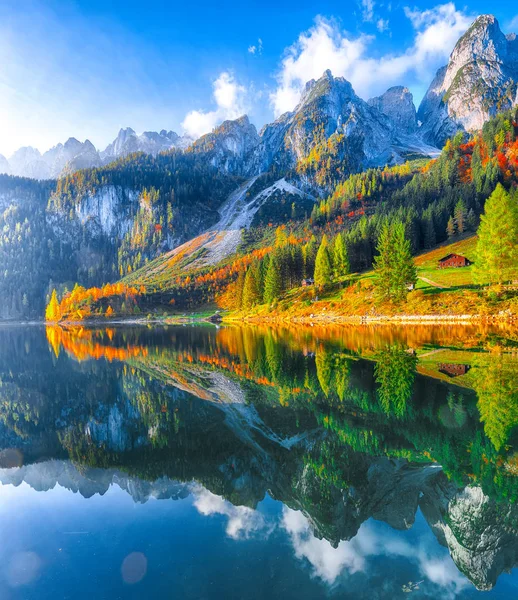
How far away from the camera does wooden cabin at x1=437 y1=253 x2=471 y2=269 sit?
99.4 m

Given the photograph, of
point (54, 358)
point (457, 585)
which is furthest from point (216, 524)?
point (54, 358)

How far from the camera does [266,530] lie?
29.5 feet

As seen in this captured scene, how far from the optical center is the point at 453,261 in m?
101

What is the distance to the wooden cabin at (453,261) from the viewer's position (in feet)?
326

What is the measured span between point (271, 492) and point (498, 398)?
14.1 m

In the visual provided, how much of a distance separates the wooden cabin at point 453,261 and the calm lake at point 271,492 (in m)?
88.8

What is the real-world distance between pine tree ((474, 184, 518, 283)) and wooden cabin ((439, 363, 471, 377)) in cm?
4359

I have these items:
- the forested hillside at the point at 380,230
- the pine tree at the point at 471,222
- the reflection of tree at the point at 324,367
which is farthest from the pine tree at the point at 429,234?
the reflection of tree at the point at 324,367


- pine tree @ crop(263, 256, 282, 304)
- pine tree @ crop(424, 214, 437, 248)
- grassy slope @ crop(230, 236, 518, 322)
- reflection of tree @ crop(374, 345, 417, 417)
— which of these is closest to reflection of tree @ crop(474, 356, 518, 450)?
reflection of tree @ crop(374, 345, 417, 417)

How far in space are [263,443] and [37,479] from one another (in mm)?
9185

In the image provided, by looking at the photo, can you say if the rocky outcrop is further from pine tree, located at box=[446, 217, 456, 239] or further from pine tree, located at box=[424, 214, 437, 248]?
pine tree, located at box=[446, 217, 456, 239]

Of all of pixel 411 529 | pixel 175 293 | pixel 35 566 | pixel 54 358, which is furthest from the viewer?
pixel 175 293

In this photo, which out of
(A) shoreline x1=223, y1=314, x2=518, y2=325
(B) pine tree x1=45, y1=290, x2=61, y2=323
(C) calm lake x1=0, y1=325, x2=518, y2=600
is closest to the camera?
(C) calm lake x1=0, y1=325, x2=518, y2=600

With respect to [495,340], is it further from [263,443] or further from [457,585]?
[457,585]
